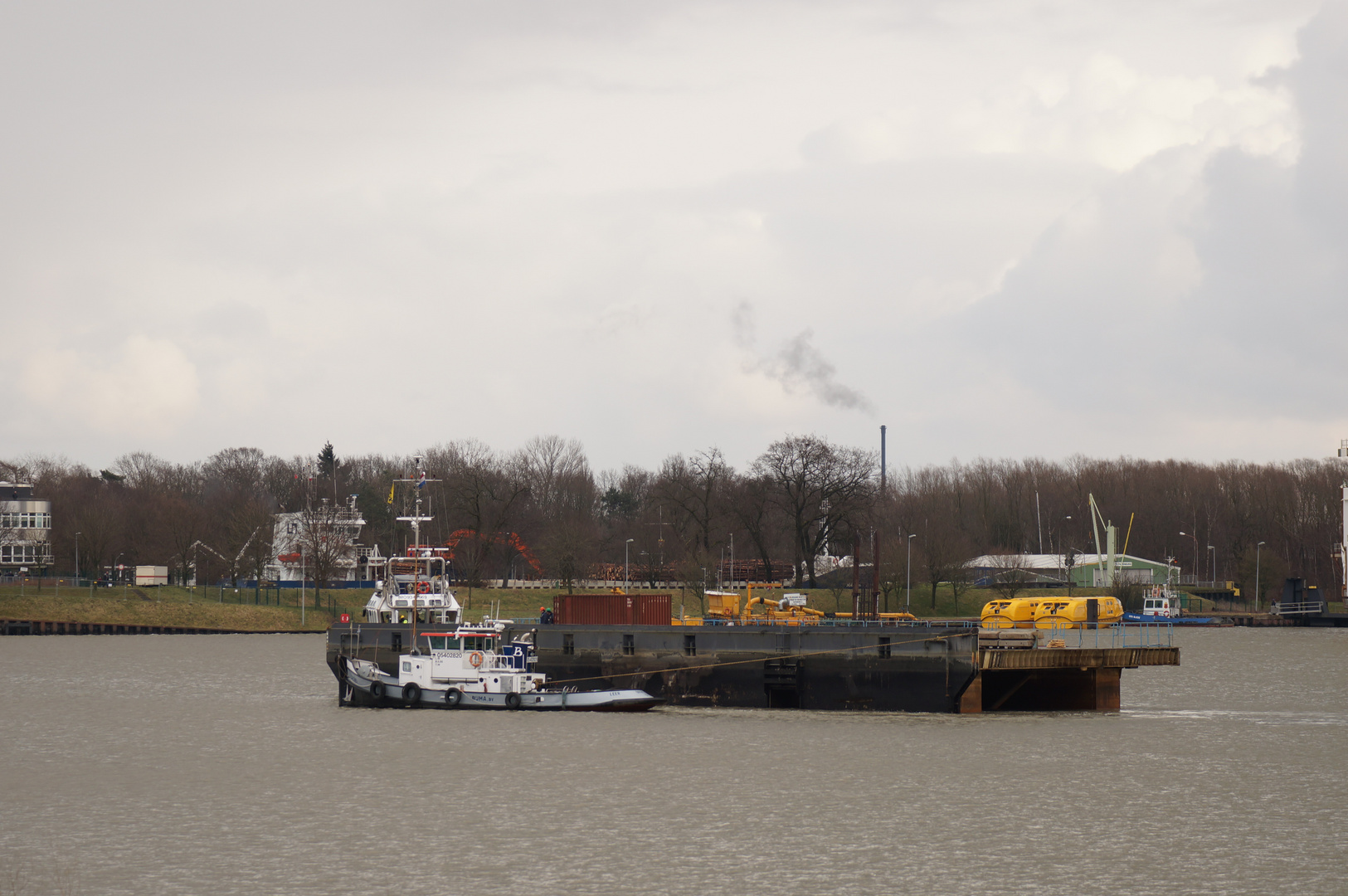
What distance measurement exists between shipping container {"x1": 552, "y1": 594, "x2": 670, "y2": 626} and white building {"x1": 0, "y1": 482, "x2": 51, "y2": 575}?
9515 cm

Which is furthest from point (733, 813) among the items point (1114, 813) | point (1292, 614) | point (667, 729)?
point (1292, 614)

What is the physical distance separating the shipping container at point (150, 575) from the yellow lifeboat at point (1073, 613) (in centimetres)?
10185

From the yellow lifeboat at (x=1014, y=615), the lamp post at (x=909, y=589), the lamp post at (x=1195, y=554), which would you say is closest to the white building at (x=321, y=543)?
the lamp post at (x=909, y=589)

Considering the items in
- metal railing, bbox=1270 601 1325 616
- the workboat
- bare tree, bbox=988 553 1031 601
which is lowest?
metal railing, bbox=1270 601 1325 616

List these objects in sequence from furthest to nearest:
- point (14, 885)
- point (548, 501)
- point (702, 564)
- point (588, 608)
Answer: point (548, 501)
point (702, 564)
point (588, 608)
point (14, 885)

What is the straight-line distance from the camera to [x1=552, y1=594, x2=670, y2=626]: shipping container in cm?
6209

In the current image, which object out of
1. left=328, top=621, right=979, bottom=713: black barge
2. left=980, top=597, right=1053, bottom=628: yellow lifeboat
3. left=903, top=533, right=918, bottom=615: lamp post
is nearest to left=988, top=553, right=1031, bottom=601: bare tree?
left=903, top=533, right=918, bottom=615: lamp post

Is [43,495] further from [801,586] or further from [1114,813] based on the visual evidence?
[1114,813]

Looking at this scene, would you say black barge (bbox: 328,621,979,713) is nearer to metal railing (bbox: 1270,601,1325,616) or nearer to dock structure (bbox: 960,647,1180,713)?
dock structure (bbox: 960,647,1180,713)

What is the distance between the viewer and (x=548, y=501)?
195m

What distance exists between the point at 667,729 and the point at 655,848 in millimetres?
19565

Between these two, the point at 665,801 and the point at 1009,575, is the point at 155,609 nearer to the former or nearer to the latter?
the point at 1009,575

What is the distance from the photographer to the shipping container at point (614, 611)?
6209 cm

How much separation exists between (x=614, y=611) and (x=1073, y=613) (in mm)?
20922
